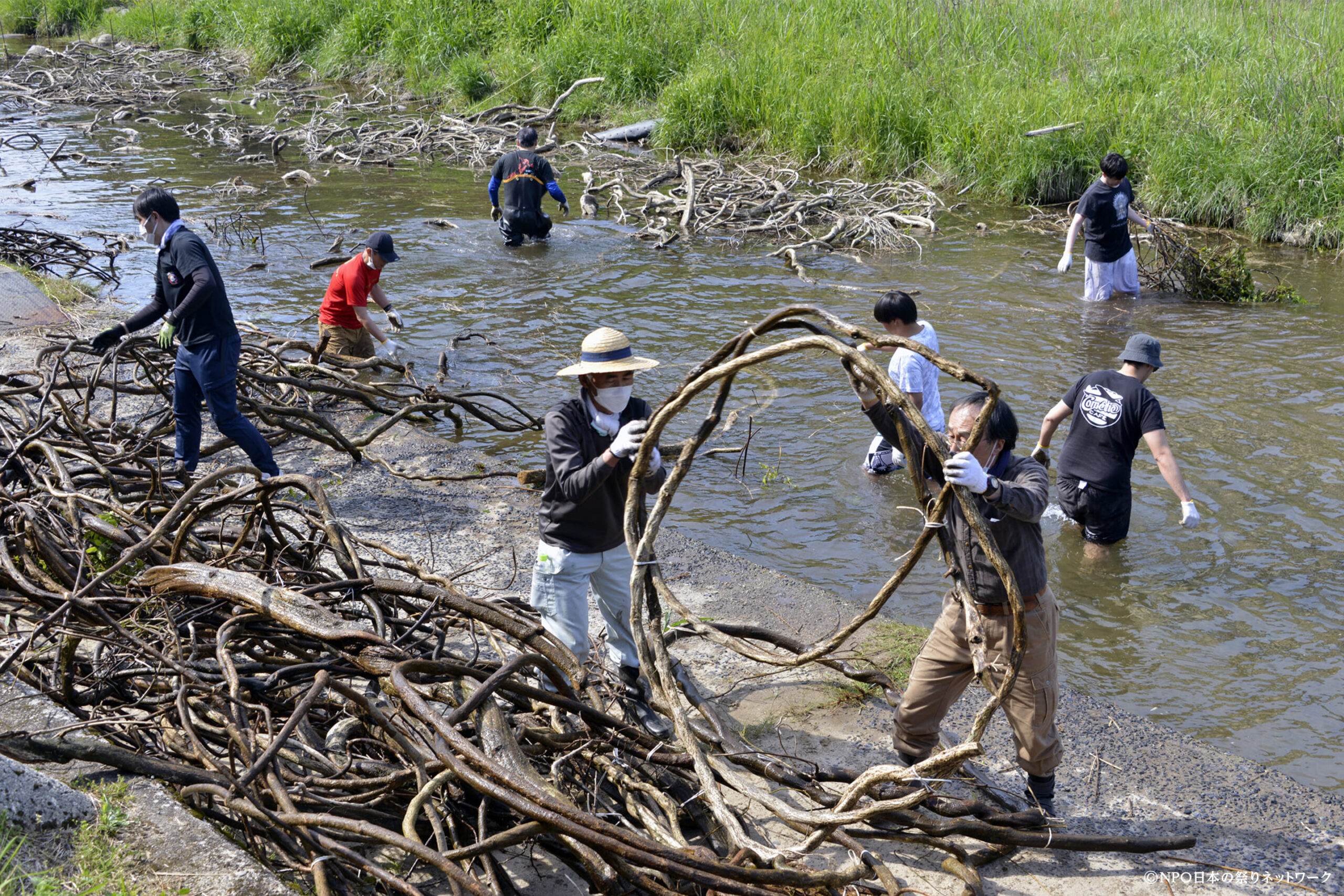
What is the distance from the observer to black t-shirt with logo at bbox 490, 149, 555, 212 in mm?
13445

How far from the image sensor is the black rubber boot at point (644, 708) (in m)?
4.36

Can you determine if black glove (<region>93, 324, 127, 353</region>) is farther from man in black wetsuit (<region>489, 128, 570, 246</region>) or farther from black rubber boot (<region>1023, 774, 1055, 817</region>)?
man in black wetsuit (<region>489, 128, 570, 246</region>)

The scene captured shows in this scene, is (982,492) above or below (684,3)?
below

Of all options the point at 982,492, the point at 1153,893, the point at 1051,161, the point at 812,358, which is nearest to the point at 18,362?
the point at 812,358

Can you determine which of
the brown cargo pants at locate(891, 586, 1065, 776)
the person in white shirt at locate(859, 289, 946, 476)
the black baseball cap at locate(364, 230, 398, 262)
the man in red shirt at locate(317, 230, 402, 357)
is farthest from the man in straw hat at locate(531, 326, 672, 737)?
the man in red shirt at locate(317, 230, 402, 357)

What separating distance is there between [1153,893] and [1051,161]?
45.7ft

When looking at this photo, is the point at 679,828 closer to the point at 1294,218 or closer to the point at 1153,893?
the point at 1153,893

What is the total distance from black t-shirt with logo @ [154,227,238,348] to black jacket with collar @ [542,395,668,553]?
353cm

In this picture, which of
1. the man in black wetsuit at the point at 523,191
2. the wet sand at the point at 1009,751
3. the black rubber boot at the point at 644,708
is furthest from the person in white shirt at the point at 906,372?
the man in black wetsuit at the point at 523,191

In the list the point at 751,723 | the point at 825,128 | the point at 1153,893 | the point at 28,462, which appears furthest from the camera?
the point at 825,128

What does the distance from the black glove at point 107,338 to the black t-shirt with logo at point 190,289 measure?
515mm

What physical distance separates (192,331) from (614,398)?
12.9ft

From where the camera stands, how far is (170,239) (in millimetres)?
6727

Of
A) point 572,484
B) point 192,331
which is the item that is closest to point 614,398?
point 572,484
